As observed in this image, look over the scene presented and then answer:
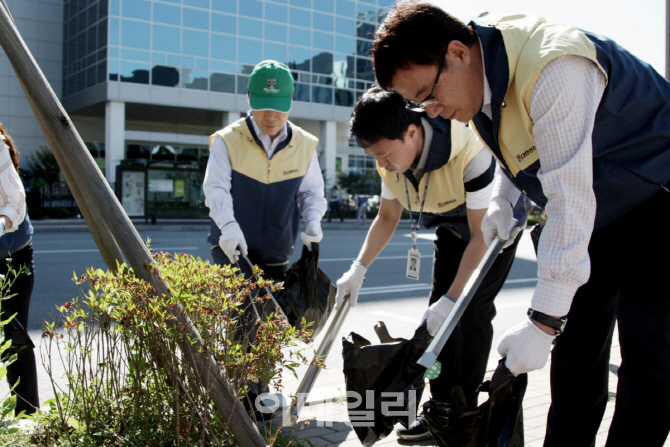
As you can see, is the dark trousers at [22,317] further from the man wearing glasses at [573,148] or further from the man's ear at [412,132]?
the man wearing glasses at [573,148]

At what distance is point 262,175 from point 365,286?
5.10m

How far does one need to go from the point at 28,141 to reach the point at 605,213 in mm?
32644

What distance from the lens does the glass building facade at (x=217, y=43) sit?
27.6 metres

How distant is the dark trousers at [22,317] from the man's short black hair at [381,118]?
171cm

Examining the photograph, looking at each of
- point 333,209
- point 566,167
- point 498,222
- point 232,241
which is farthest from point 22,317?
point 333,209

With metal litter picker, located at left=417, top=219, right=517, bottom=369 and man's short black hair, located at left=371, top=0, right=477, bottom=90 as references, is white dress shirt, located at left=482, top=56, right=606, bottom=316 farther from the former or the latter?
metal litter picker, located at left=417, top=219, right=517, bottom=369

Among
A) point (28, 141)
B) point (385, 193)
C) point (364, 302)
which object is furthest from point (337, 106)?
point (385, 193)

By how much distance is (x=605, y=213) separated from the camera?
2154 millimetres

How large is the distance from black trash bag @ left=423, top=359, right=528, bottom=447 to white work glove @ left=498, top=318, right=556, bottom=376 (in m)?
0.06

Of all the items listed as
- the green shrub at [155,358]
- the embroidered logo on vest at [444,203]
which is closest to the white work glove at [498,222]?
the embroidered logo on vest at [444,203]

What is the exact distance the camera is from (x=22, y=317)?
3137 mm

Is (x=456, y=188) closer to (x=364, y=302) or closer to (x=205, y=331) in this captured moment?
(x=205, y=331)

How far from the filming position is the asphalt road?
6.06 metres

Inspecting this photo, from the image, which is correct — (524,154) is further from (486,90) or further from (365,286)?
(365,286)
